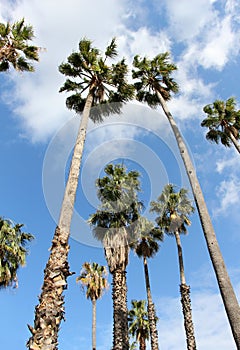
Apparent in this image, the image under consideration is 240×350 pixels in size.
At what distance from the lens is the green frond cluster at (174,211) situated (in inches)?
1031

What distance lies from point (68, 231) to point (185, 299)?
15.5 meters

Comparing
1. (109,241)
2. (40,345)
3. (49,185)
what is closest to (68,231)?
(40,345)

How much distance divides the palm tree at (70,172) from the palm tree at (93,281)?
15.6 metres

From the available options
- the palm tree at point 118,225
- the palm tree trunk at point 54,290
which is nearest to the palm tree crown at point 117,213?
the palm tree at point 118,225

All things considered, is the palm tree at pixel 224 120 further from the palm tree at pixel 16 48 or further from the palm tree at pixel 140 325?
the palm tree at pixel 140 325

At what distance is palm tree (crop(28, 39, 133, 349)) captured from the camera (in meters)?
6.96

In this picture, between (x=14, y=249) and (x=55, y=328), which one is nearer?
(x=55, y=328)

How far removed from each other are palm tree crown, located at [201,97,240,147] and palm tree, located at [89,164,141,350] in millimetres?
6724

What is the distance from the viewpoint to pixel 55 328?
6.97 meters

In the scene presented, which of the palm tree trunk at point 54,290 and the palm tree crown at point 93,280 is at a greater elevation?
the palm tree crown at point 93,280

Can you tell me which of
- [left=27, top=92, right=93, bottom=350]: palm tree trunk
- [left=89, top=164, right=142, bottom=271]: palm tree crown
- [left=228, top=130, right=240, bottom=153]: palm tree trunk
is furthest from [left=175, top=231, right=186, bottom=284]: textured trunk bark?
[left=27, top=92, right=93, bottom=350]: palm tree trunk

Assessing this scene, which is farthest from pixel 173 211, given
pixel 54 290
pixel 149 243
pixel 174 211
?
pixel 54 290

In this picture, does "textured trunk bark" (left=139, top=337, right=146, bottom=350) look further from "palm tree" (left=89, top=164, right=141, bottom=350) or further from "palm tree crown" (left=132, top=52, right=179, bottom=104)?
"palm tree crown" (left=132, top=52, right=179, bottom=104)

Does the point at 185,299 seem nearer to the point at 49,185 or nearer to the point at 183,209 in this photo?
the point at 183,209
